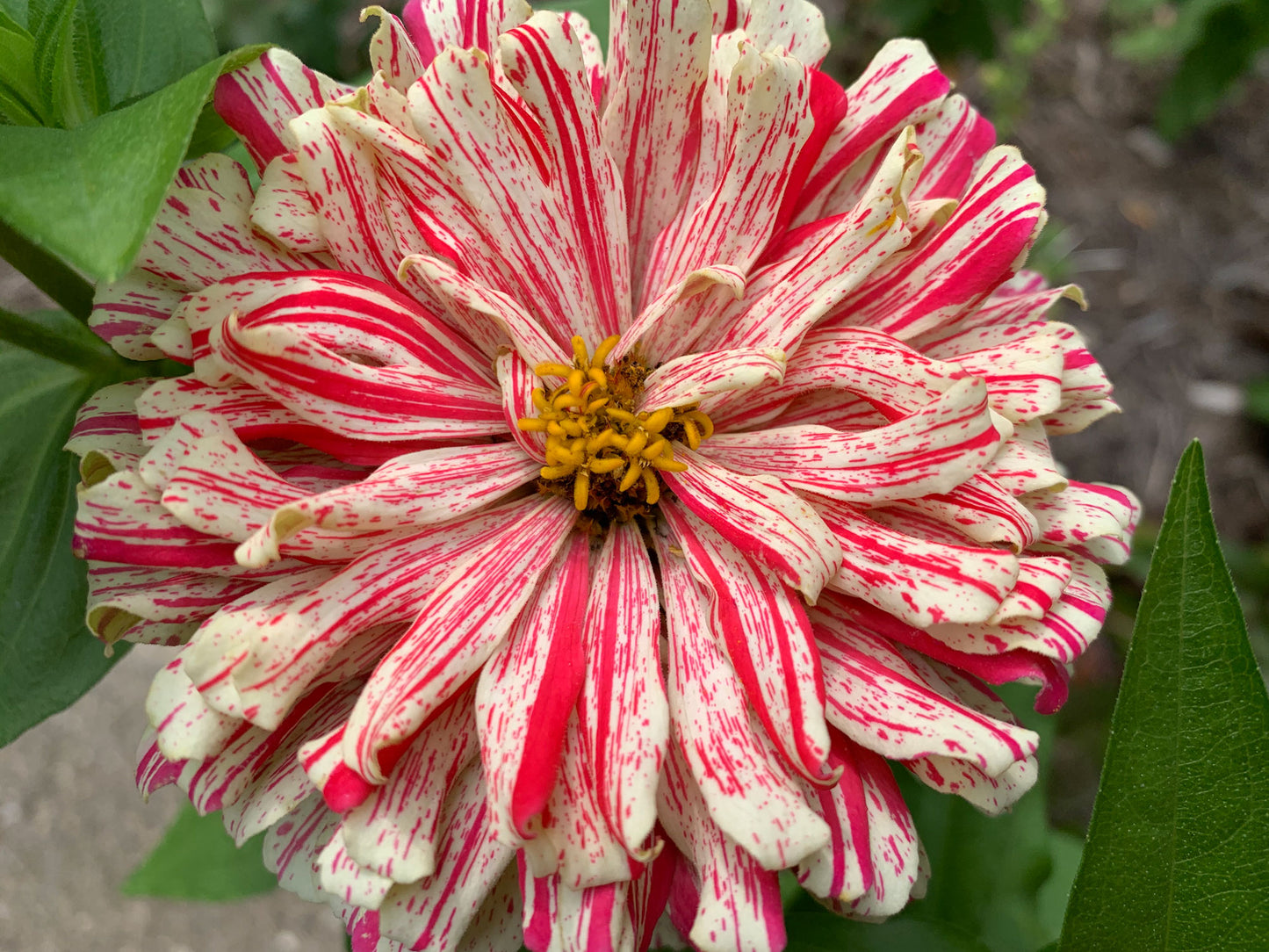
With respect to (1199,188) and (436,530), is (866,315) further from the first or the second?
(1199,188)

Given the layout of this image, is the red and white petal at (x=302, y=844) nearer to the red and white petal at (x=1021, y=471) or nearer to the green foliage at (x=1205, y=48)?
the red and white petal at (x=1021, y=471)

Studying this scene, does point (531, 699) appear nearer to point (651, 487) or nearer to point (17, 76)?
point (651, 487)

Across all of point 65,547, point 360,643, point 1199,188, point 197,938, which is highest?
point 1199,188

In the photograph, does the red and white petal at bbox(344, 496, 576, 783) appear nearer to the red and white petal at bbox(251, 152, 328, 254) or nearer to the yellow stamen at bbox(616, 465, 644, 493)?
the yellow stamen at bbox(616, 465, 644, 493)

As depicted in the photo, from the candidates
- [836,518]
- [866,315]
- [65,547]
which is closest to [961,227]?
[866,315]

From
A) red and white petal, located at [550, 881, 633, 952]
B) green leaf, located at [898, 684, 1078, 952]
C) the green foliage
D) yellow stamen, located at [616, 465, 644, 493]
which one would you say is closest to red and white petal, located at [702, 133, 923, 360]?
yellow stamen, located at [616, 465, 644, 493]

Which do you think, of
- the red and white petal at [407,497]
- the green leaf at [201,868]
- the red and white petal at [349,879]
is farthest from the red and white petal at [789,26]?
the green leaf at [201,868]
